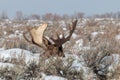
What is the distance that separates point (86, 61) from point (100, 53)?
1.48 feet

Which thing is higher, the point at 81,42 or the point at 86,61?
the point at 86,61

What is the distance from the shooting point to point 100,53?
348 inches

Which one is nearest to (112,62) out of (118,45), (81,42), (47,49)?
(47,49)

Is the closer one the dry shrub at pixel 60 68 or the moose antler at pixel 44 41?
the dry shrub at pixel 60 68

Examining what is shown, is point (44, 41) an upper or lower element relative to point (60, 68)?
lower

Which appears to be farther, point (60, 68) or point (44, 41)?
point (44, 41)

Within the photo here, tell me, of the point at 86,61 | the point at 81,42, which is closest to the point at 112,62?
the point at 86,61

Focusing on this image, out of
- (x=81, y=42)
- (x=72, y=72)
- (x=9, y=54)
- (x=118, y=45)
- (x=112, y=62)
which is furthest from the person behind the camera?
(x=81, y=42)

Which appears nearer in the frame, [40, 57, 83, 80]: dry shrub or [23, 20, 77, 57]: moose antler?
[40, 57, 83, 80]: dry shrub

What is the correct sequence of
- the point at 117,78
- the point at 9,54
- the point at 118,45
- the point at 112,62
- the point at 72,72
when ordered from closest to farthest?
the point at 117,78, the point at 72,72, the point at 112,62, the point at 9,54, the point at 118,45

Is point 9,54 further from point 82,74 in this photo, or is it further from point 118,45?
point 118,45

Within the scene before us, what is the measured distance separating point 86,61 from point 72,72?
2.75ft

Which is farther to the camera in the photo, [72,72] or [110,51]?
[110,51]

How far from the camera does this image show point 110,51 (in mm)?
9375
